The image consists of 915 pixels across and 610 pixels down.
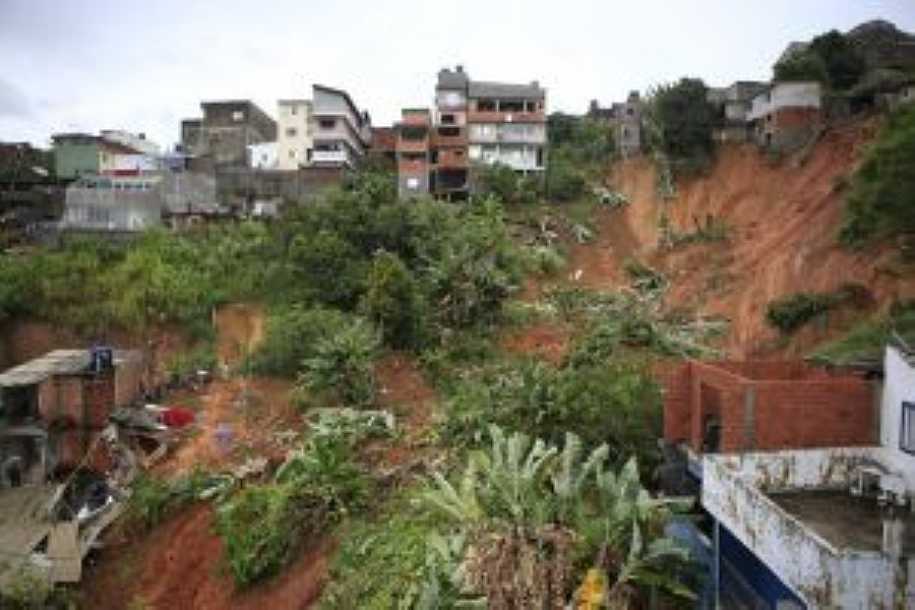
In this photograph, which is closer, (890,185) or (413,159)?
(890,185)

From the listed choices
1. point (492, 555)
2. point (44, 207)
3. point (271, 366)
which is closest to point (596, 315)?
point (271, 366)

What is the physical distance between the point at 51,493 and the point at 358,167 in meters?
33.1

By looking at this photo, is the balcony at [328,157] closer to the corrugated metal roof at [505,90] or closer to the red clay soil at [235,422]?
the corrugated metal roof at [505,90]

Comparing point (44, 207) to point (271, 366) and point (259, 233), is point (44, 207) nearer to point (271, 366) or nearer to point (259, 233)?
point (259, 233)

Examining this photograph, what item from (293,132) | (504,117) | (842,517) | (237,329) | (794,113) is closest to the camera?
(842,517)

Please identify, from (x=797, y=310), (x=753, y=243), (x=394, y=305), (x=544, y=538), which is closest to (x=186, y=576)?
Answer: (x=544, y=538)

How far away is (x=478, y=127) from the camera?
2047 inches

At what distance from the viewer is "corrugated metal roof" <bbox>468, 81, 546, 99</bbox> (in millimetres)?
52125

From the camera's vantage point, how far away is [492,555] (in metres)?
12.6

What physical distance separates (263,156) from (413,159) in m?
11.6

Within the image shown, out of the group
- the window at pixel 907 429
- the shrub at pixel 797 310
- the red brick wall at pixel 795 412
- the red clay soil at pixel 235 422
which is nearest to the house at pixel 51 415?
the red clay soil at pixel 235 422

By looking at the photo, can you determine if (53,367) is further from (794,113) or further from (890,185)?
(794,113)

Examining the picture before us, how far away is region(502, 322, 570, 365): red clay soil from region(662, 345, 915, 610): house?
1298 centimetres

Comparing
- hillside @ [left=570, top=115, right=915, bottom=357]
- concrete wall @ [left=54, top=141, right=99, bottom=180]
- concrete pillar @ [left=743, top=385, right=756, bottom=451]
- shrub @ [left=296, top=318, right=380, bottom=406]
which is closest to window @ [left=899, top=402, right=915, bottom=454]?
concrete pillar @ [left=743, top=385, right=756, bottom=451]
